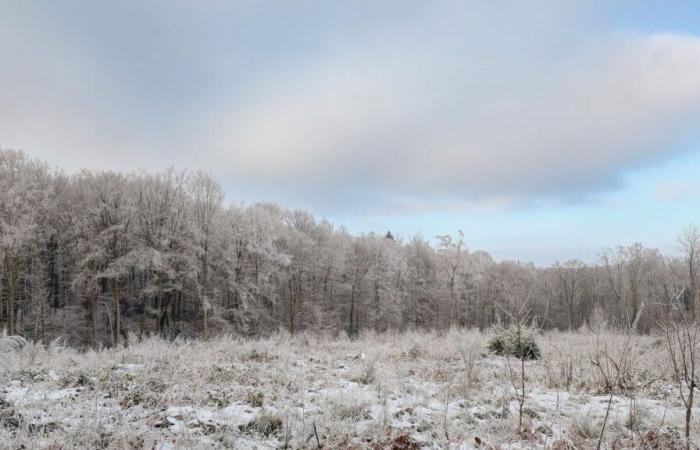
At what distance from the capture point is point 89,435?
12.3ft

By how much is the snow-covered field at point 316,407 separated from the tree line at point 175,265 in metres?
13.6

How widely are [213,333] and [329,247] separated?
1711cm

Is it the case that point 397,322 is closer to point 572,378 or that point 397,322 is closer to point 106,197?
point 106,197

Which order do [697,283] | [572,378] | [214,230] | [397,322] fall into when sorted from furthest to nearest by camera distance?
[397,322], [697,283], [214,230], [572,378]

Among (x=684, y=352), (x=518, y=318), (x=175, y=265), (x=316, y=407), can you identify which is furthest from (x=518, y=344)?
(x=175, y=265)

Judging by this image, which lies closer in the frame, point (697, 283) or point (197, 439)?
point (197, 439)

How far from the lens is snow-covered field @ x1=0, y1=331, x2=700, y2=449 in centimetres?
396

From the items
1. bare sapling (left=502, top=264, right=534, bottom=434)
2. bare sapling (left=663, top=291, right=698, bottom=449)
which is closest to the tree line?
bare sapling (left=502, top=264, right=534, bottom=434)

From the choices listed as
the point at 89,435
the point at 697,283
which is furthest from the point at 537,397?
the point at 697,283

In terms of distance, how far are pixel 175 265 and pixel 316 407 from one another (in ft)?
89.7

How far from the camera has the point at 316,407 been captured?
16.5ft

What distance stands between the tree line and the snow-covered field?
13586 mm

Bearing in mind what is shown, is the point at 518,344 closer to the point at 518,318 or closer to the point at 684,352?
the point at 684,352

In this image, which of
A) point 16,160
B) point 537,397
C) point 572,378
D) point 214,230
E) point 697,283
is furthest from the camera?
point 697,283
